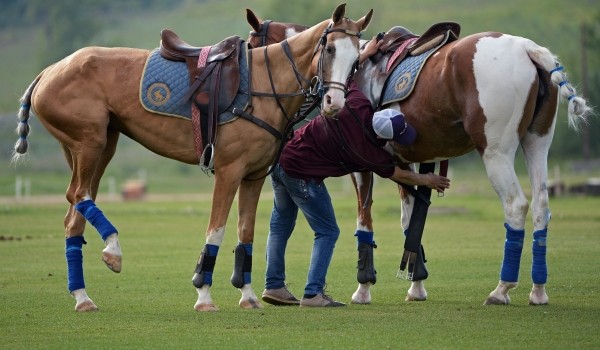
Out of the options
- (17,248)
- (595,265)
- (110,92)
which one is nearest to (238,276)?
(110,92)

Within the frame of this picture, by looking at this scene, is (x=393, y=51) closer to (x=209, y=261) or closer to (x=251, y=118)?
(x=251, y=118)

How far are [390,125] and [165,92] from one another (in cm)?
228

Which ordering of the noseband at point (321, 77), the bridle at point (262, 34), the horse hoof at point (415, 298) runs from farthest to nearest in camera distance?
the bridle at point (262, 34) < the horse hoof at point (415, 298) < the noseband at point (321, 77)

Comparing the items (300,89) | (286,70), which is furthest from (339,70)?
(286,70)

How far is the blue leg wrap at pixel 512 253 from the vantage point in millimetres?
11219

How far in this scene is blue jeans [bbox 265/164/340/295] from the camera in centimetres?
1141

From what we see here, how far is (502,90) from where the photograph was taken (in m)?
11.0

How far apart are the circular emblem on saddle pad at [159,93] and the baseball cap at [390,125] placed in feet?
6.87

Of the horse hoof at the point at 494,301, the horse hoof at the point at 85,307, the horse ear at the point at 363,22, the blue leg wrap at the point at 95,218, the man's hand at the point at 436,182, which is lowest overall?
the horse hoof at the point at 85,307

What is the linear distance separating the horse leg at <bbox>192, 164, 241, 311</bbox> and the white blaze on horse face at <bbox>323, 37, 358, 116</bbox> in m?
1.21

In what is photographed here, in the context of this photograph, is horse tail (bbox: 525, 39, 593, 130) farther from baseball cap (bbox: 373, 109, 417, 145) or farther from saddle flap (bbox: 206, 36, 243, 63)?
saddle flap (bbox: 206, 36, 243, 63)

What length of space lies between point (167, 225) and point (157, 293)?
1234 cm

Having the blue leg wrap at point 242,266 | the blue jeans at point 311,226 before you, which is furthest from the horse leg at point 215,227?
the blue jeans at point 311,226

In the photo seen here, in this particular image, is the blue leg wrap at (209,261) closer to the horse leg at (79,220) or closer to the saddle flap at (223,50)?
the horse leg at (79,220)
